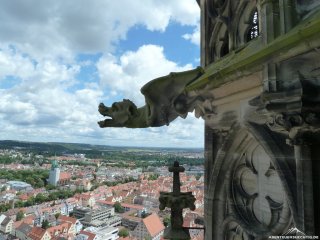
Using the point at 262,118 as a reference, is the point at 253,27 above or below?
above

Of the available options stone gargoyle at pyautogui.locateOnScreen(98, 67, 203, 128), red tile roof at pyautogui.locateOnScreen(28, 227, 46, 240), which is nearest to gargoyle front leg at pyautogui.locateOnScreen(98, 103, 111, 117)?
stone gargoyle at pyautogui.locateOnScreen(98, 67, 203, 128)

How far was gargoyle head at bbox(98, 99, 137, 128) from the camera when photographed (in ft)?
8.63

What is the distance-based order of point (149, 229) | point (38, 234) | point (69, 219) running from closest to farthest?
point (38, 234) < point (149, 229) < point (69, 219)

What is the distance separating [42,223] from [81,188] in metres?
32.0

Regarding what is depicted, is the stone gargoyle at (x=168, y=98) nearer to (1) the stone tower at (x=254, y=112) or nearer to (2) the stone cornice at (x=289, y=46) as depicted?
(1) the stone tower at (x=254, y=112)

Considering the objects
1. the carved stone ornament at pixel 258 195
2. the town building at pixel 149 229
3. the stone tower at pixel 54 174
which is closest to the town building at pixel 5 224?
the town building at pixel 149 229

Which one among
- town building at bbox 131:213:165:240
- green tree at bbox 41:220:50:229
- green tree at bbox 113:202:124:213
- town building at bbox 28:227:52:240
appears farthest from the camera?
green tree at bbox 113:202:124:213

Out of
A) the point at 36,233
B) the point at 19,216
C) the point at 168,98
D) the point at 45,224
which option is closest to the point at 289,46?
the point at 168,98

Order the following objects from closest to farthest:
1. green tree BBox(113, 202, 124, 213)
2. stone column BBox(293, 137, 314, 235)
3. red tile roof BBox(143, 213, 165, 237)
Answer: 1. stone column BBox(293, 137, 314, 235)
2. red tile roof BBox(143, 213, 165, 237)
3. green tree BBox(113, 202, 124, 213)

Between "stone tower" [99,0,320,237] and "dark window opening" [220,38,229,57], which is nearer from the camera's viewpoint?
"stone tower" [99,0,320,237]

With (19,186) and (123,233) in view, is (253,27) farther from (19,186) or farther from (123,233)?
(19,186)

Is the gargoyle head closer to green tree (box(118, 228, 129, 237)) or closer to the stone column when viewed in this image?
the stone column

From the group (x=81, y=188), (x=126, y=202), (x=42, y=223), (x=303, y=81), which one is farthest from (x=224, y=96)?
(x=81, y=188)

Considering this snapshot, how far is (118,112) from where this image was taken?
2.63 m
